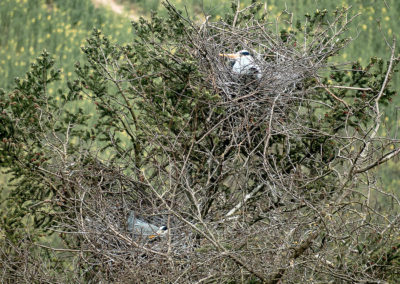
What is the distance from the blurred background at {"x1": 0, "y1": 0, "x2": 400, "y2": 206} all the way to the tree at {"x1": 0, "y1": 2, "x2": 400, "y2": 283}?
4620 millimetres

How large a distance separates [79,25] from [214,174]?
6.59m

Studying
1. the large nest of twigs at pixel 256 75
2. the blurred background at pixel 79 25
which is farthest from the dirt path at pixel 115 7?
the large nest of twigs at pixel 256 75

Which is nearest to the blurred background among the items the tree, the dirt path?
the dirt path

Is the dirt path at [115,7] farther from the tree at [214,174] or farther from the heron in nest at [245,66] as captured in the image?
the heron in nest at [245,66]

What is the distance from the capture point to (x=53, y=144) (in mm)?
5004

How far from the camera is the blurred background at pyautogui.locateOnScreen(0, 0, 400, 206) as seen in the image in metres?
9.93

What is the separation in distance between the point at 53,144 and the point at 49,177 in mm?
215

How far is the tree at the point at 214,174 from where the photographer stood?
381cm

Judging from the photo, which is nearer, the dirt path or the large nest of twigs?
the large nest of twigs

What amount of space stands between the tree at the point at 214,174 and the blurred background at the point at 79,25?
462cm

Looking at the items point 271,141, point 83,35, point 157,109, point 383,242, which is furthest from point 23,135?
point 83,35

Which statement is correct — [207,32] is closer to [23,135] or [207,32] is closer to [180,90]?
[180,90]

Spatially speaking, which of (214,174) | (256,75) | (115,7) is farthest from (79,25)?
(256,75)

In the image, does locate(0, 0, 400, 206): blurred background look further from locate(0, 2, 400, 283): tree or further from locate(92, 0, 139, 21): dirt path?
locate(0, 2, 400, 283): tree
